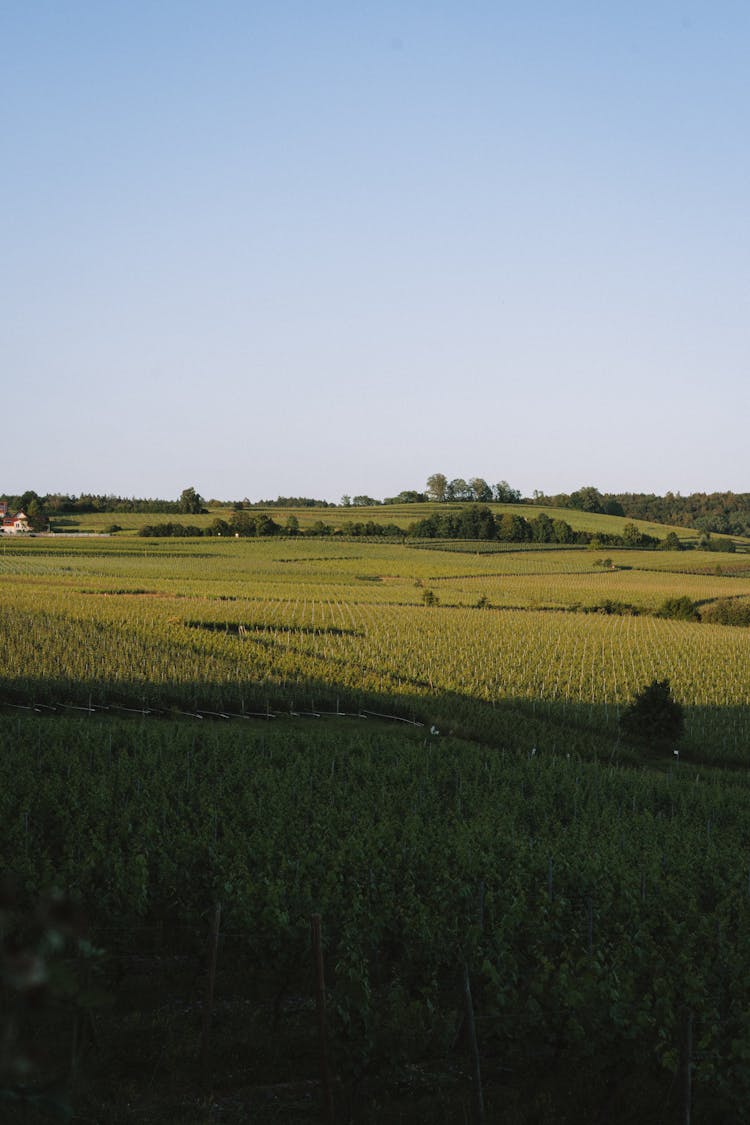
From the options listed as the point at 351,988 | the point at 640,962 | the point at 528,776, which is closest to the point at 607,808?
the point at 528,776

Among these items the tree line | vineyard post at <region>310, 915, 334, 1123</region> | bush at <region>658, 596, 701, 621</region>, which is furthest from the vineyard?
the tree line

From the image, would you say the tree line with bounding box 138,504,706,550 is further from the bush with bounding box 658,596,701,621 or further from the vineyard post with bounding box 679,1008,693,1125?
the vineyard post with bounding box 679,1008,693,1125

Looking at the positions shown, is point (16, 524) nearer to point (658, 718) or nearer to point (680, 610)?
point (680, 610)

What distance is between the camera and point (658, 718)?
87.8 ft

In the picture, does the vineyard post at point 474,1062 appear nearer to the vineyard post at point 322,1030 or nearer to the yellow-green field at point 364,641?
the vineyard post at point 322,1030

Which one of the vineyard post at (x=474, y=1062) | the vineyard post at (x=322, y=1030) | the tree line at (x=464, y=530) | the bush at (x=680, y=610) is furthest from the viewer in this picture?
the tree line at (x=464, y=530)

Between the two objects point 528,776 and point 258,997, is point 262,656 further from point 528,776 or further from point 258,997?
point 258,997

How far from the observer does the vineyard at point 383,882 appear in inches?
322

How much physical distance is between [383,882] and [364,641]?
1242 inches

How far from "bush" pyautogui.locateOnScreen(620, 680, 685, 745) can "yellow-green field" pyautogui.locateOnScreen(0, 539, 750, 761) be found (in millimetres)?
1441

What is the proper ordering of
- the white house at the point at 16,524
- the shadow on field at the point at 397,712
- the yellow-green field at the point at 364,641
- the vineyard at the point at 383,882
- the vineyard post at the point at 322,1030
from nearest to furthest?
1. the vineyard post at the point at 322,1030
2. the vineyard at the point at 383,882
3. the shadow on field at the point at 397,712
4. the yellow-green field at the point at 364,641
5. the white house at the point at 16,524

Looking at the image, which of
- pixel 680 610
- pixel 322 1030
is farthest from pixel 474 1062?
pixel 680 610

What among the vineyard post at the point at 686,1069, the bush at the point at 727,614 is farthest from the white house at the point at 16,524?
the vineyard post at the point at 686,1069

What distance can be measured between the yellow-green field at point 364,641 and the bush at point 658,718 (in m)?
1.44
